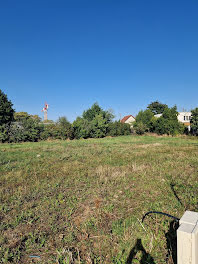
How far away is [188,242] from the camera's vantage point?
1087 mm

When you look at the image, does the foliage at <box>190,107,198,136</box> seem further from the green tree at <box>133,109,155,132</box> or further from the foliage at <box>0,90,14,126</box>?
the foliage at <box>0,90,14,126</box>

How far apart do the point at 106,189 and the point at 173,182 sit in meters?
1.62

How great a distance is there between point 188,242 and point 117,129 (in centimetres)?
2079

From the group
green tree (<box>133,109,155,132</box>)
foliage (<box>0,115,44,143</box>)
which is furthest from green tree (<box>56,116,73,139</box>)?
green tree (<box>133,109,155,132</box>)

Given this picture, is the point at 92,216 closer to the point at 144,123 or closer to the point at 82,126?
the point at 82,126

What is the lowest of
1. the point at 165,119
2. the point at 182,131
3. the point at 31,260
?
the point at 31,260

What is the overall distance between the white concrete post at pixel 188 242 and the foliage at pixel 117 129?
798 inches

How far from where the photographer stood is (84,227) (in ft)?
7.43

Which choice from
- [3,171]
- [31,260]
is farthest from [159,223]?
[3,171]

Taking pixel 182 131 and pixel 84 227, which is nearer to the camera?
pixel 84 227

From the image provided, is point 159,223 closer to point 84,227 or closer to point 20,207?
point 84,227

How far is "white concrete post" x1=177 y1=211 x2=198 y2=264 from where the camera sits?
1076 millimetres

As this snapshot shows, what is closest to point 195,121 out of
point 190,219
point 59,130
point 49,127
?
point 59,130

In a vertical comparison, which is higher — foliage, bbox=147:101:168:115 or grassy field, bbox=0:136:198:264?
foliage, bbox=147:101:168:115
